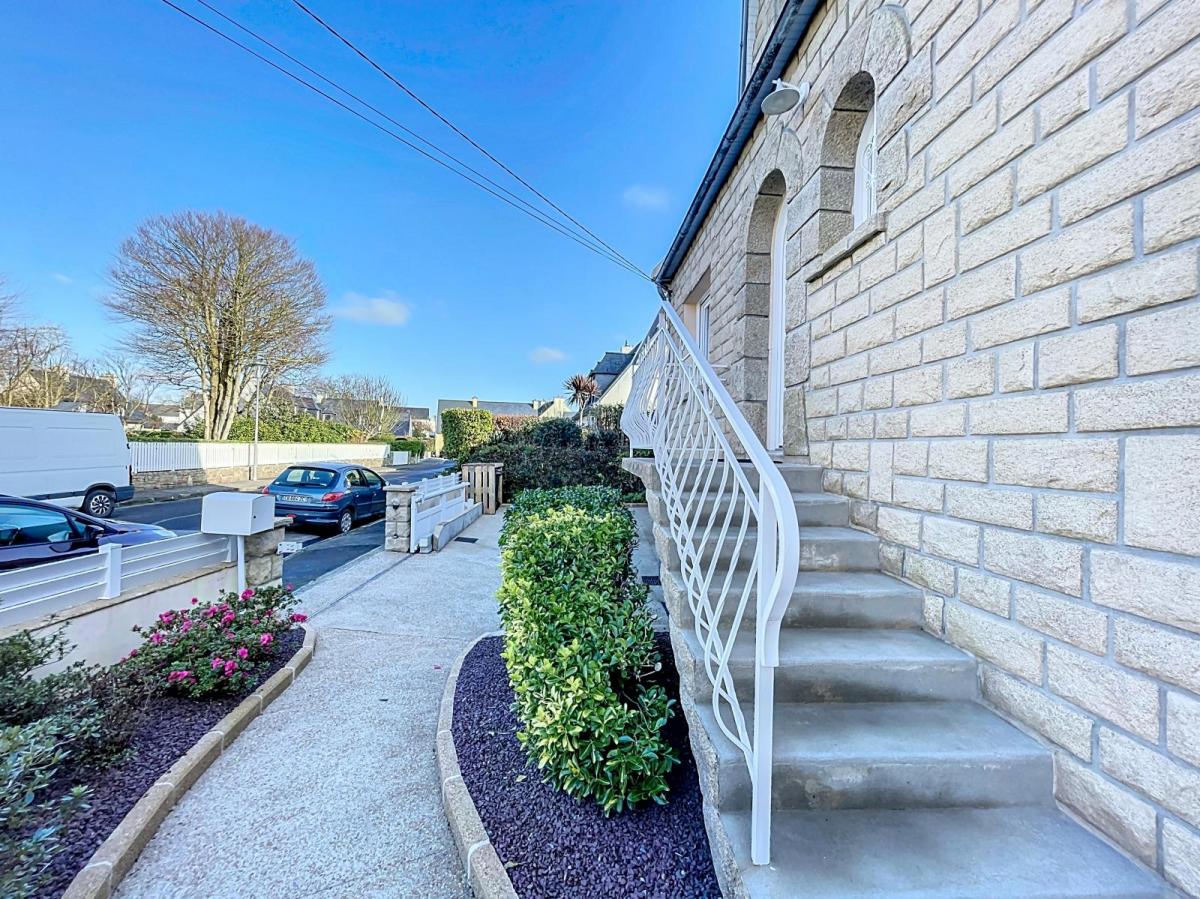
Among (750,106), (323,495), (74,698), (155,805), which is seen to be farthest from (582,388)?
(155,805)

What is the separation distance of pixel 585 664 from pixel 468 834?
72cm

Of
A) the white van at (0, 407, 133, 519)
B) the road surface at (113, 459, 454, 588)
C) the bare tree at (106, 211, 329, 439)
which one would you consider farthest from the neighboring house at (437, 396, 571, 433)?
the white van at (0, 407, 133, 519)

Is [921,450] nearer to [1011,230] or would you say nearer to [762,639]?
[1011,230]

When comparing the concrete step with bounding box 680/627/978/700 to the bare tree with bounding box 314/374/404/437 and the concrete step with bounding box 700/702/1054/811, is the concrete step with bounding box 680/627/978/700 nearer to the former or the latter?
the concrete step with bounding box 700/702/1054/811

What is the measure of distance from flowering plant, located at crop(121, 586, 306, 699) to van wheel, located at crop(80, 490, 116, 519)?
10.6m

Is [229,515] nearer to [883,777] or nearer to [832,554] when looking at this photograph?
[832,554]

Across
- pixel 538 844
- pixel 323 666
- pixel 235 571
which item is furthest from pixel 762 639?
pixel 235 571

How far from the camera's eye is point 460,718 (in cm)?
259

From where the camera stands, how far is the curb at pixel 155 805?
158 cm

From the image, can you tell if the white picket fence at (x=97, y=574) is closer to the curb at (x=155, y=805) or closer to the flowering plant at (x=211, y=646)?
the flowering plant at (x=211, y=646)

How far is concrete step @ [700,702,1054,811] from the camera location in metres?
1.50

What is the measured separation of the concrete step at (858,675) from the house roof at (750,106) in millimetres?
4048

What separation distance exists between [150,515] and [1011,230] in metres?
15.1

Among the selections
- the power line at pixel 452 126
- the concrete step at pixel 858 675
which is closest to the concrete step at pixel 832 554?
the concrete step at pixel 858 675
